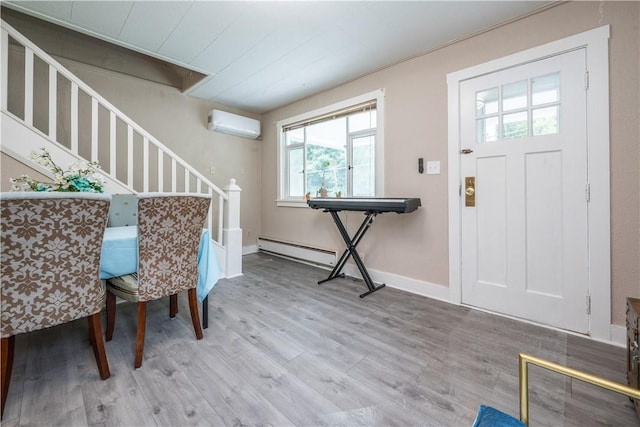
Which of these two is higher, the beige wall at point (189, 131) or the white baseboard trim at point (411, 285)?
the beige wall at point (189, 131)

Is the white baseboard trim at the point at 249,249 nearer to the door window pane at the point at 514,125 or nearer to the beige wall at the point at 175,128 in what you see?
the beige wall at the point at 175,128

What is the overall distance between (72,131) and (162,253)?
5.54 feet

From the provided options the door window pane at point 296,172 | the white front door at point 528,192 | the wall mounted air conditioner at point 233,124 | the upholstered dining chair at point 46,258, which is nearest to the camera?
the upholstered dining chair at point 46,258

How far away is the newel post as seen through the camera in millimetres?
3246

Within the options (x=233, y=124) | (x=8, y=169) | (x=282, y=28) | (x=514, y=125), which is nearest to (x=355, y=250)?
(x=514, y=125)

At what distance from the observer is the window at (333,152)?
320 cm

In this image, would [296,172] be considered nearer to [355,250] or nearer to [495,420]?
[355,250]

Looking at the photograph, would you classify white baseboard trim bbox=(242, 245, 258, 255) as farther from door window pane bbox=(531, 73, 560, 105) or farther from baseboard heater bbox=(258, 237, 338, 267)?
door window pane bbox=(531, 73, 560, 105)

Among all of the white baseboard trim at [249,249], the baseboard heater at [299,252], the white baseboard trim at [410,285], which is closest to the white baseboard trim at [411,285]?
the white baseboard trim at [410,285]

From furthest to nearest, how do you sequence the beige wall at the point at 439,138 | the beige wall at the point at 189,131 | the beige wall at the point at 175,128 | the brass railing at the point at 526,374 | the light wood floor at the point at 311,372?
the beige wall at the point at 189,131
the beige wall at the point at 175,128
the beige wall at the point at 439,138
the light wood floor at the point at 311,372
the brass railing at the point at 526,374

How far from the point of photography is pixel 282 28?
2369mm

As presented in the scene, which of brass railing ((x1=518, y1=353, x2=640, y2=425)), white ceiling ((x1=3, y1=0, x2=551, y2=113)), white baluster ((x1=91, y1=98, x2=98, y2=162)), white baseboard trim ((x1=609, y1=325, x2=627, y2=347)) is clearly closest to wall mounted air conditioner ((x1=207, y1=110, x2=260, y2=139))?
white ceiling ((x1=3, y1=0, x2=551, y2=113))

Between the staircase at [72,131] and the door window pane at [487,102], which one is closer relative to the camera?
the staircase at [72,131]

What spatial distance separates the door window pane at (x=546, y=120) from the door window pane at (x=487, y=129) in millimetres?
256
